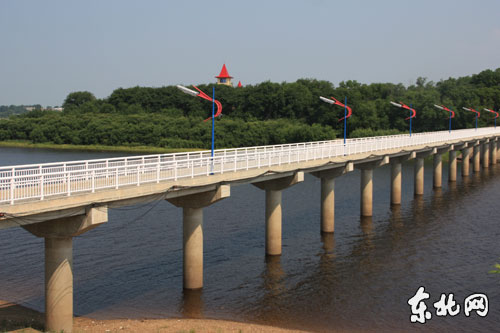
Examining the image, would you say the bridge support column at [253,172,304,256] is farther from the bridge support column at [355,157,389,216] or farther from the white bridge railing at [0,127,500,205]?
the bridge support column at [355,157,389,216]

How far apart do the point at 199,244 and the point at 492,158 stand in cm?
8276

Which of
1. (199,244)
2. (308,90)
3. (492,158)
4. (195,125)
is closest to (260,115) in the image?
(308,90)

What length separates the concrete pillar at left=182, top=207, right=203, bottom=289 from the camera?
28.6 meters

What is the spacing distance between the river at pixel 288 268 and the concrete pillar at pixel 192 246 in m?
0.89

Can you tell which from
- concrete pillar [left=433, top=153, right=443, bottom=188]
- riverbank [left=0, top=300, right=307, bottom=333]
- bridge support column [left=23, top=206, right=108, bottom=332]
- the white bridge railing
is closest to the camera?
the white bridge railing

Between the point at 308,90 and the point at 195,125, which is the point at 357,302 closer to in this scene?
the point at 195,125

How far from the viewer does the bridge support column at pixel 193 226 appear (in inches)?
1123

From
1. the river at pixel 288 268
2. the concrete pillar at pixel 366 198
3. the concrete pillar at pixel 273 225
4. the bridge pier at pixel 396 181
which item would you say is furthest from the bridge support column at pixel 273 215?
the bridge pier at pixel 396 181

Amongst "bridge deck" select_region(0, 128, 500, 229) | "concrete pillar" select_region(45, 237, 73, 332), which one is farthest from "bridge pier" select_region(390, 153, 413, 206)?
"concrete pillar" select_region(45, 237, 73, 332)

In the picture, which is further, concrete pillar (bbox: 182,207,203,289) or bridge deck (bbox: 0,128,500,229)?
concrete pillar (bbox: 182,207,203,289)

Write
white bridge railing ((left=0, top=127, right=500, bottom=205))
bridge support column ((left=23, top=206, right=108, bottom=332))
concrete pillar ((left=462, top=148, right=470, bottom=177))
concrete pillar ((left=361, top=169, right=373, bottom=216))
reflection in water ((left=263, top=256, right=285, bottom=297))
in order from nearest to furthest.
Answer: white bridge railing ((left=0, top=127, right=500, bottom=205)) < bridge support column ((left=23, top=206, right=108, bottom=332)) < reflection in water ((left=263, top=256, right=285, bottom=297)) < concrete pillar ((left=361, top=169, right=373, bottom=216)) < concrete pillar ((left=462, top=148, right=470, bottom=177))

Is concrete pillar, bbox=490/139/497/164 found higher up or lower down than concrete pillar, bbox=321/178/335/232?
higher up

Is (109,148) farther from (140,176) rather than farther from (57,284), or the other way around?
(57,284)

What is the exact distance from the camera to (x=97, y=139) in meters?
127
